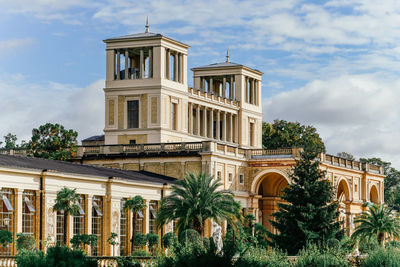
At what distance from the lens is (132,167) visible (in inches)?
3189

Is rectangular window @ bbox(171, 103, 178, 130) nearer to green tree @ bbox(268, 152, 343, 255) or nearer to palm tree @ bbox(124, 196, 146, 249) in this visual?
palm tree @ bbox(124, 196, 146, 249)

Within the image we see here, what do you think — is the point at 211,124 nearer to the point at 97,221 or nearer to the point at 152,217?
the point at 152,217

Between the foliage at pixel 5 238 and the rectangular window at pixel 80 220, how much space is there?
855 cm

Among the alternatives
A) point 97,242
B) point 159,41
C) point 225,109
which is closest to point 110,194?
point 97,242

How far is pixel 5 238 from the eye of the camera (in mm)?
53688

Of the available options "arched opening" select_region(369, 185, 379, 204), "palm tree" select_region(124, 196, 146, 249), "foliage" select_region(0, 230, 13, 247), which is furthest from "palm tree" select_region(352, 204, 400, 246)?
"foliage" select_region(0, 230, 13, 247)

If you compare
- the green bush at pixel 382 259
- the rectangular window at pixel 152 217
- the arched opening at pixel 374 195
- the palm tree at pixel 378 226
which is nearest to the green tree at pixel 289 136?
the arched opening at pixel 374 195

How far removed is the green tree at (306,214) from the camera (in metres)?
62.6

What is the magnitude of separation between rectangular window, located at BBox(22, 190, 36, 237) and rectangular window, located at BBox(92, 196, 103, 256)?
260 inches

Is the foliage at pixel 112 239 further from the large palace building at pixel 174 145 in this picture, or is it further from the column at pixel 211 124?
the column at pixel 211 124

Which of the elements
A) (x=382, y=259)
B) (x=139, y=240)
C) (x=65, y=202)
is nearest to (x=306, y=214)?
(x=139, y=240)

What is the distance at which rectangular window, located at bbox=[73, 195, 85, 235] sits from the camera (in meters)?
62.5

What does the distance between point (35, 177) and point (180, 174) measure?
23.0 meters

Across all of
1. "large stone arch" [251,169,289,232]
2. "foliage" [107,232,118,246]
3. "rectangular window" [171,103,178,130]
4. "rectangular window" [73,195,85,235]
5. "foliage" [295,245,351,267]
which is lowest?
"foliage" [295,245,351,267]
